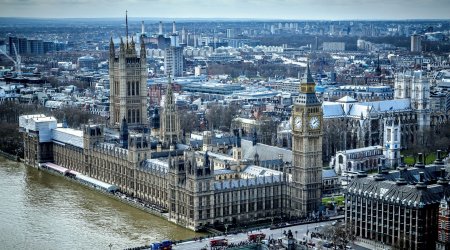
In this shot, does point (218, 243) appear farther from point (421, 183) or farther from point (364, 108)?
point (364, 108)

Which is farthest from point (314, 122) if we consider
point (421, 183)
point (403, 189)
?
point (421, 183)

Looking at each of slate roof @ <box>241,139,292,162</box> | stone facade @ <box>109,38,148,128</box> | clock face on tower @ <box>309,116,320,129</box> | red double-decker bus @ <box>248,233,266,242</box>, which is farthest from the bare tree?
stone facade @ <box>109,38,148,128</box>

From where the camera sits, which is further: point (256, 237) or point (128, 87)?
point (128, 87)

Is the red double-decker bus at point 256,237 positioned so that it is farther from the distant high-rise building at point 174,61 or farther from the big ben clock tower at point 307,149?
the distant high-rise building at point 174,61

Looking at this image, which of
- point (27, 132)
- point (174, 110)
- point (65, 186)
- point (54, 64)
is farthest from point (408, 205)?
point (54, 64)

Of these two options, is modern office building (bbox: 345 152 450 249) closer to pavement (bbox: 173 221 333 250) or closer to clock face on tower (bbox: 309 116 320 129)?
pavement (bbox: 173 221 333 250)

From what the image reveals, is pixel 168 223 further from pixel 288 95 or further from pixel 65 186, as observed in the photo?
pixel 288 95

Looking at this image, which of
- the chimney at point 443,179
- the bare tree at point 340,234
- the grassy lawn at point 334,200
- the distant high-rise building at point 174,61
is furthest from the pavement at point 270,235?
the distant high-rise building at point 174,61
